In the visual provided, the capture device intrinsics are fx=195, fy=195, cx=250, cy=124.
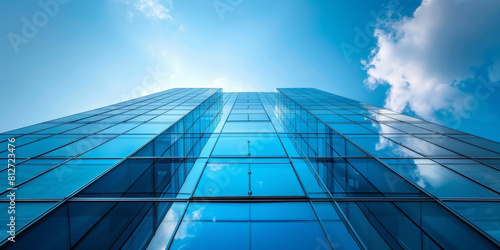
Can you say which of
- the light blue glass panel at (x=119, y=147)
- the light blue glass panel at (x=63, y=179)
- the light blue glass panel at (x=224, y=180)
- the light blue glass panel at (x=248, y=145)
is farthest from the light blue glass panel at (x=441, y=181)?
the light blue glass panel at (x=63, y=179)

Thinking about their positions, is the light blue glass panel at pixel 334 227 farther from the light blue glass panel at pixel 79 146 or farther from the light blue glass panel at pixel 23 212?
the light blue glass panel at pixel 79 146

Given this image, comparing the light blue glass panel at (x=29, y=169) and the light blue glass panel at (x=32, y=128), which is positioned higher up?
the light blue glass panel at (x=32, y=128)

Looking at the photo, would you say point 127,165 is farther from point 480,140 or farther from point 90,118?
point 480,140

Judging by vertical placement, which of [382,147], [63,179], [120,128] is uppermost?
[120,128]

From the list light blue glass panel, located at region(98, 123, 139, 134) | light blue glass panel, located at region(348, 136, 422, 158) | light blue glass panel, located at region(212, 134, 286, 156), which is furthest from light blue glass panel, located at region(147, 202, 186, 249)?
light blue glass panel, located at region(348, 136, 422, 158)

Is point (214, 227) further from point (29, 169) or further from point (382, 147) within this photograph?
point (382, 147)

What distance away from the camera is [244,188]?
7.24m

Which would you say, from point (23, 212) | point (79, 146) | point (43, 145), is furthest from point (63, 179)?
point (43, 145)

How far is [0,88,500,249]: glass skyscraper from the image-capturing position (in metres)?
5.48

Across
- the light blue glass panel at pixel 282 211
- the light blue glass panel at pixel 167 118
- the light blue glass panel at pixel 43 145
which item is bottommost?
the light blue glass panel at pixel 282 211

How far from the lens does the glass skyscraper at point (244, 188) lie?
548cm

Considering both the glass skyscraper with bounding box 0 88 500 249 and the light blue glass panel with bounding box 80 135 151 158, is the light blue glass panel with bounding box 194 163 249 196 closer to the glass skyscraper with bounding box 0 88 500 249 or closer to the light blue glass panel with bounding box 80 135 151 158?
the glass skyscraper with bounding box 0 88 500 249

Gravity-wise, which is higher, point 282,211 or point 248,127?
point 248,127

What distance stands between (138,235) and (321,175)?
27.2 feet
